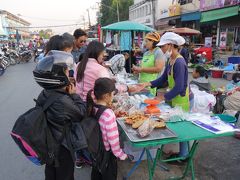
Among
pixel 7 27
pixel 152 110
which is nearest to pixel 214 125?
pixel 152 110

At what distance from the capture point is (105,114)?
2.03m

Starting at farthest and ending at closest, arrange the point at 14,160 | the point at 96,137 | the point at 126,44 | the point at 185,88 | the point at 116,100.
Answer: the point at 126,44 → the point at 14,160 → the point at 116,100 → the point at 185,88 → the point at 96,137

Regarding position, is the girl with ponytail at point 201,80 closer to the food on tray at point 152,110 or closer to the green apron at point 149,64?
the green apron at point 149,64

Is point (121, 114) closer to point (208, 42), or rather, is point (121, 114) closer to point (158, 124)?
point (158, 124)

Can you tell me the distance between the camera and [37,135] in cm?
173

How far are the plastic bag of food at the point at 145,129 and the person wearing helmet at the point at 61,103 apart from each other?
48 cm

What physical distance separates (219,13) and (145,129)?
44.1 ft

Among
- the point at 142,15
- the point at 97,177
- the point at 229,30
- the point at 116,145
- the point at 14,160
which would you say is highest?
the point at 142,15

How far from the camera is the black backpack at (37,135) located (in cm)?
172

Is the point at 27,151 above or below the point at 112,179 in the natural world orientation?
above

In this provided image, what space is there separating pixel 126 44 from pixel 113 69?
3.89m

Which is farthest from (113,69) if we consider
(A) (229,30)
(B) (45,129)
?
(A) (229,30)

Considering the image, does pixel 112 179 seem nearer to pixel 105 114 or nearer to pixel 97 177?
pixel 97 177

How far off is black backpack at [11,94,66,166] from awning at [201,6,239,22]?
12.5m
